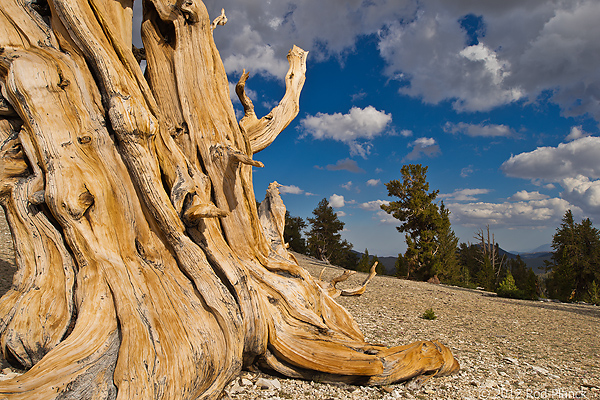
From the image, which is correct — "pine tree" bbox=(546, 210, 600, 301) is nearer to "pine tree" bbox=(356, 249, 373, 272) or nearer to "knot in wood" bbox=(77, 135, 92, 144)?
"pine tree" bbox=(356, 249, 373, 272)

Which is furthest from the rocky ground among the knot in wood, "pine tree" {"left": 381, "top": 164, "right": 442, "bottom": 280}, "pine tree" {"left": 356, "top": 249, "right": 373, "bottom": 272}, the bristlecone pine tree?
"pine tree" {"left": 356, "top": 249, "right": 373, "bottom": 272}

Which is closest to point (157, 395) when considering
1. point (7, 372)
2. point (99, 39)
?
point (7, 372)

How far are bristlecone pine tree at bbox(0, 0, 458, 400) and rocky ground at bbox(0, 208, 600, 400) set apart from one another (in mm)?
Answer: 246

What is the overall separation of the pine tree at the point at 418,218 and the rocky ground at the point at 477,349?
12533mm

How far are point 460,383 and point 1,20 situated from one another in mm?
7396

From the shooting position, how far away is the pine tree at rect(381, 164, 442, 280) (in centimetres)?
2420

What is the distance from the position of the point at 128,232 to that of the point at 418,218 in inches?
933

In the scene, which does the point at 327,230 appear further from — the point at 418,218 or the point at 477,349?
the point at 477,349

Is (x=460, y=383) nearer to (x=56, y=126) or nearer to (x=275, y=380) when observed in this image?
(x=275, y=380)

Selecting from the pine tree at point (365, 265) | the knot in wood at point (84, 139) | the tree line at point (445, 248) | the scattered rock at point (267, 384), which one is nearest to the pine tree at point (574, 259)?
the tree line at point (445, 248)

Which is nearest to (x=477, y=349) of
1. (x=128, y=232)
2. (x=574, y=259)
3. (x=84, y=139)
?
(x=128, y=232)

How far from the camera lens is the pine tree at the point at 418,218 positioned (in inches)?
953

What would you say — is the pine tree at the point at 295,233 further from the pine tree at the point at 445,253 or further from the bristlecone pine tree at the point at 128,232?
the bristlecone pine tree at the point at 128,232

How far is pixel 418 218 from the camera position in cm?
2497
